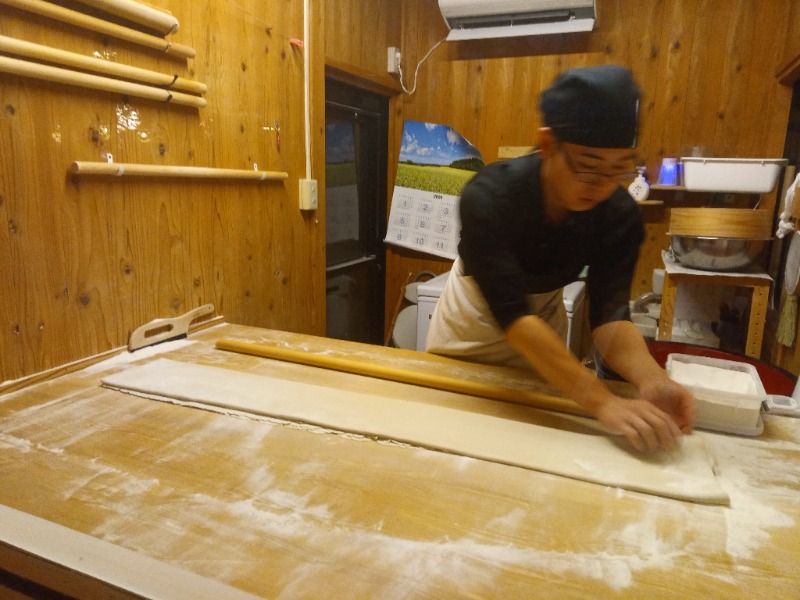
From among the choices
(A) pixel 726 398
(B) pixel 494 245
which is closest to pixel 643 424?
(A) pixel 726 398

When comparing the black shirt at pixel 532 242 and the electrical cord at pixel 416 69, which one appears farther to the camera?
the electrical cord at pixel 416 69

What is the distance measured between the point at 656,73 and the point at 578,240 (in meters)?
1.96

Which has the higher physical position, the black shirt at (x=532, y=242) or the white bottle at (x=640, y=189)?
the white bottle at (x=640, y=189)

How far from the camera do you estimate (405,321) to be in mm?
2939

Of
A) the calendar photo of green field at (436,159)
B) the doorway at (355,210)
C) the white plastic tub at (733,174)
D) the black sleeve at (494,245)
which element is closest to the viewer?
the black sleeve at (494,245)

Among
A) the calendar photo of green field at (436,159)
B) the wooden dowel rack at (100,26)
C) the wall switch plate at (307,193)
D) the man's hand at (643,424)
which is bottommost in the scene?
the man's hand at (643,424)

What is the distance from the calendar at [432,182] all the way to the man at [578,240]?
1713 millimetres

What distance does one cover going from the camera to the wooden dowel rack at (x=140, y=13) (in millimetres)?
1222

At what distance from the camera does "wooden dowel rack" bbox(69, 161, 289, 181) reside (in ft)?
4.02

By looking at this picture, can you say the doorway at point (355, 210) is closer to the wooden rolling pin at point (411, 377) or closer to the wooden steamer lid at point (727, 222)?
the wooden rolling pin at point (411, 377)

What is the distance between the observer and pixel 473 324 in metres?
1.49

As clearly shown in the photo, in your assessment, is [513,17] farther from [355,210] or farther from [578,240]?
[578,240]

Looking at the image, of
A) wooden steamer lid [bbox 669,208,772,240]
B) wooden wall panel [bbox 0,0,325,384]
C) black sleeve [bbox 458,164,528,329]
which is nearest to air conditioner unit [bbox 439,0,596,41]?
wooden wall panel [bbox 0,0,325,384]

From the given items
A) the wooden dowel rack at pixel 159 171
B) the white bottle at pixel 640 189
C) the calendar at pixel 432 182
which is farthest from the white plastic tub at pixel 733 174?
the wooden dowel rack at pixel 159 171
